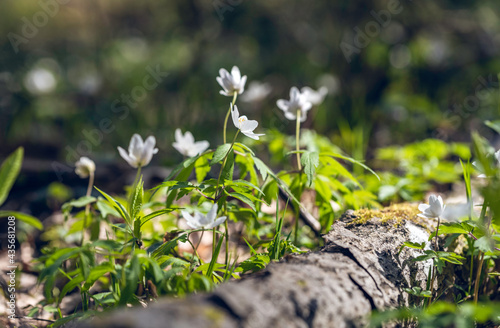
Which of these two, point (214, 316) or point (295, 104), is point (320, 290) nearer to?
point (214, 316)

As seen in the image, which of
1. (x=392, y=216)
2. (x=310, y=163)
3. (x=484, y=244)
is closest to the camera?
(x=484, y=244)

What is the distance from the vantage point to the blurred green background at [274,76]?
4887 mm

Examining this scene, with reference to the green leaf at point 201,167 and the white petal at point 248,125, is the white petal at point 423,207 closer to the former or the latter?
the white petal at point 248,125

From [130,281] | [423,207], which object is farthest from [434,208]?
[130,281]

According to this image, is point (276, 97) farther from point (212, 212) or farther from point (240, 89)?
point (212, 212)

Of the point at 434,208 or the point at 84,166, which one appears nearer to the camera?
the point at 434,208

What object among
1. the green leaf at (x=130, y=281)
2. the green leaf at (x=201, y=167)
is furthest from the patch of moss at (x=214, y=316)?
the green leaf at (x=201, y=167)
